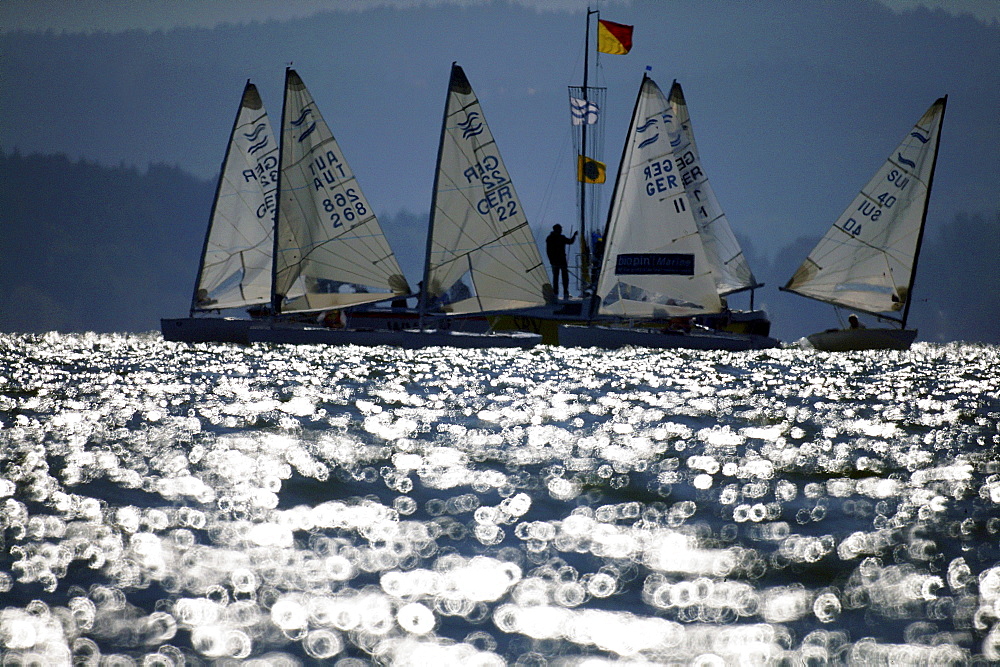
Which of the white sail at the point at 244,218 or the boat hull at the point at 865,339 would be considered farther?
the white sail at the point at 244,218

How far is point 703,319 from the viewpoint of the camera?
4175 cm

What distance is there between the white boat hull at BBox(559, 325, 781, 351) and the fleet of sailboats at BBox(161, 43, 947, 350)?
50mm

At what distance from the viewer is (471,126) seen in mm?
Result: 35719

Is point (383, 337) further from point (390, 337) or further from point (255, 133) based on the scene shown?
point (255, 133)

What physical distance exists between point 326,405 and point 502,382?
592 cm

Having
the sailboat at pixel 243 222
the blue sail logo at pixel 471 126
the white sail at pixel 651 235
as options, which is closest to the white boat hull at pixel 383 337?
the white sail at pixel 651 235

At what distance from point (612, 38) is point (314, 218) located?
22.8 metres

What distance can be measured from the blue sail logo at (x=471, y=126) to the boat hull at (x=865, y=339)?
53.2 feet

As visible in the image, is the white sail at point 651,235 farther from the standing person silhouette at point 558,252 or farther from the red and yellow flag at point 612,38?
the red and yellow flag at point 612,38

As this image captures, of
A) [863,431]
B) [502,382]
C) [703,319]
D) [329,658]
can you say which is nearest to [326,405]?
[502,382]

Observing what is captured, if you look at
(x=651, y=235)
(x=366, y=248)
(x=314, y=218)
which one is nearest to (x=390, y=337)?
(x=366, y=248)

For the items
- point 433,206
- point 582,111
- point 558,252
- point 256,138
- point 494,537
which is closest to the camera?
point 494,537

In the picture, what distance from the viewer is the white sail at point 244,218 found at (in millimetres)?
41719

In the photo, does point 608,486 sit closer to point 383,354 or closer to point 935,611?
point 935,611
